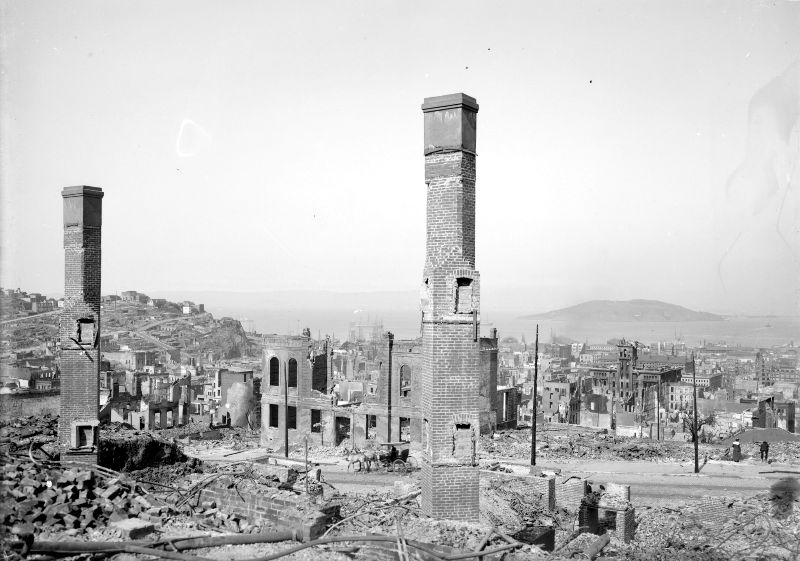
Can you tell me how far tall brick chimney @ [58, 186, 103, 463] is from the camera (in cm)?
1683

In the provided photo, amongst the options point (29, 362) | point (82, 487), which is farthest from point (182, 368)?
point (82, 487)

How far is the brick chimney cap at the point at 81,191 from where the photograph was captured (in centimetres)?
1678

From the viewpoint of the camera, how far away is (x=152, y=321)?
90.2 m

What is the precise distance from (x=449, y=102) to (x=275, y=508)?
307 inches

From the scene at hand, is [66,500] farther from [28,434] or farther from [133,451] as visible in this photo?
[28,434]

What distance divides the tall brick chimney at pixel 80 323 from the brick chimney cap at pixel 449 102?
939 cm

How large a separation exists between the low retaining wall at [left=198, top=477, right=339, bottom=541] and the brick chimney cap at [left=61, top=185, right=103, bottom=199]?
813cm

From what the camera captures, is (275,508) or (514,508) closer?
(275,508)

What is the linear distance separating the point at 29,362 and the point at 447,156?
153 ft

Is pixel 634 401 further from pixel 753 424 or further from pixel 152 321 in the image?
pixel 152 321

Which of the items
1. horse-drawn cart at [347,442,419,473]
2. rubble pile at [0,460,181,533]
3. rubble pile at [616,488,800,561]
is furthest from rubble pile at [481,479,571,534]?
horse-drawn cart at [347,442,419,473]

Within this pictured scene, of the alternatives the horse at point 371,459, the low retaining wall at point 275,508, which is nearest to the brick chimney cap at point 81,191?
the low retaining wall at point 275,508

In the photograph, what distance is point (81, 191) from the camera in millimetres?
16766

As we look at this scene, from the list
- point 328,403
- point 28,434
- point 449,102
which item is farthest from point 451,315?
point 328,403
